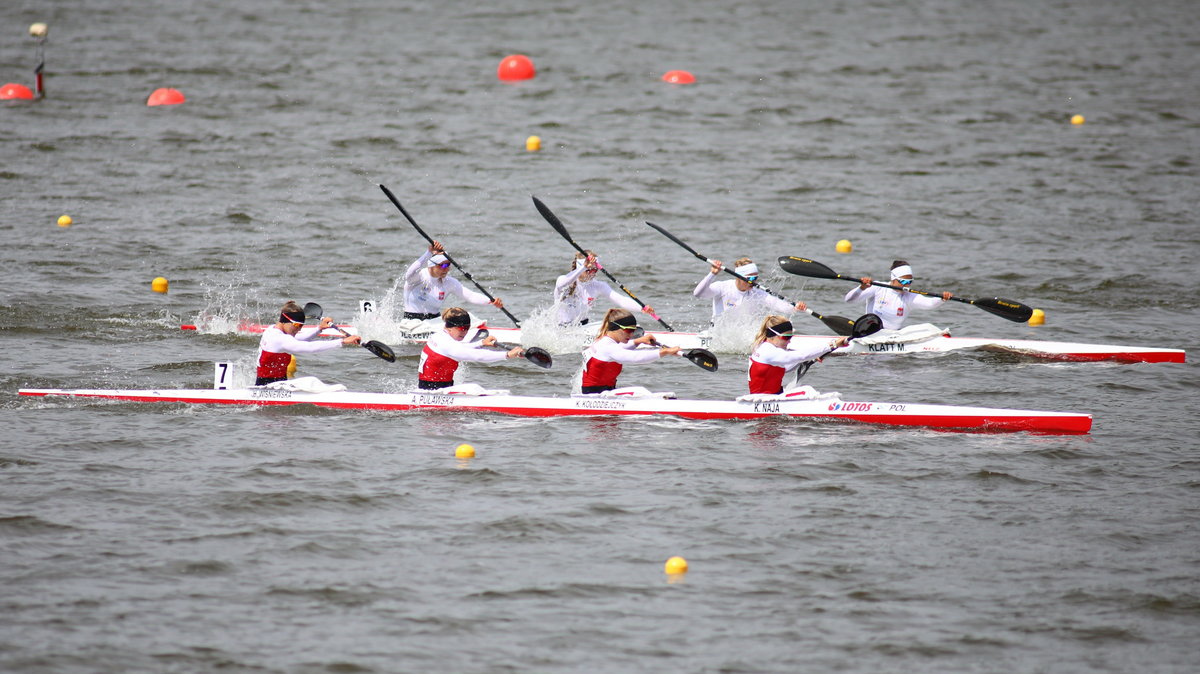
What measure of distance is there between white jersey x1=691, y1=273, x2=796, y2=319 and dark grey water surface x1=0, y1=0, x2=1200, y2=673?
933 mm

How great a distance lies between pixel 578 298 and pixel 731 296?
2.02 m

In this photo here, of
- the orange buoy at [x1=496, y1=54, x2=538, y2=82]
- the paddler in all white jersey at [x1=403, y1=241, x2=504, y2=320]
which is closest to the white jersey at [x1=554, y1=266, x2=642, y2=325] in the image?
the paddler in all white jersey at [x1=403, y1=241, x2=504, y2=320]

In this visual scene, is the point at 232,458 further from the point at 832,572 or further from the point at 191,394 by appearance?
the point at 832,572

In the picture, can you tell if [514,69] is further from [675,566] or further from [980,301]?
[675,566]

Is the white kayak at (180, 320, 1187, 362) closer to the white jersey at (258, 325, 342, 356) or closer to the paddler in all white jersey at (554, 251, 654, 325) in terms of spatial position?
the paddler in all white jersey at (554, 251, 654, 325)

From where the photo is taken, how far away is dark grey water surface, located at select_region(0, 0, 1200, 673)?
9859mm

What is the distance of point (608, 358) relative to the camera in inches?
553

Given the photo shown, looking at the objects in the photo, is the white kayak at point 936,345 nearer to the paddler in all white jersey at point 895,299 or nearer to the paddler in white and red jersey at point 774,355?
the paddler in all white jersey at point 895,299

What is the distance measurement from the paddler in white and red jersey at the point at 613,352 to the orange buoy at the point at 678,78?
22864 millimetres

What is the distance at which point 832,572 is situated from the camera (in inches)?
420

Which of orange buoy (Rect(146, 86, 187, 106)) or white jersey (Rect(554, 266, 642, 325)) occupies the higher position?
orange buoy (Rect(146, 86, 187, 106))

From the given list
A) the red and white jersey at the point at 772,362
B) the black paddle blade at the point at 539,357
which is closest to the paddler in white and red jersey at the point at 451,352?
the black paddle blade at the point at 539,357

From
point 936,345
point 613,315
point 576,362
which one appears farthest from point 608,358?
point 936,345

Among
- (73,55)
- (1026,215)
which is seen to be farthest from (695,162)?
(73,55)
